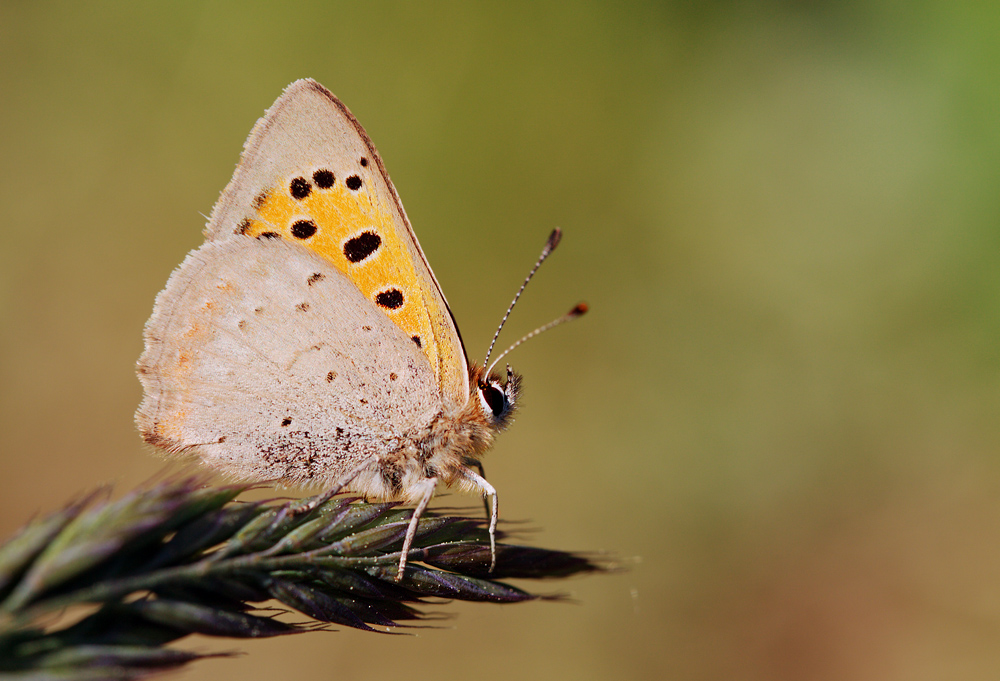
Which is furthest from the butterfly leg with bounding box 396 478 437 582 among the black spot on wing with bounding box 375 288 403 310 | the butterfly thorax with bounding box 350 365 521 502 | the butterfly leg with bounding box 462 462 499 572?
the black spot on wing with bounding box 375 288 403 310

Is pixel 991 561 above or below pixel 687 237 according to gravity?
below

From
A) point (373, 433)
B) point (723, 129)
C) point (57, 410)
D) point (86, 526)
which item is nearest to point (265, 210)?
point (373, 433)

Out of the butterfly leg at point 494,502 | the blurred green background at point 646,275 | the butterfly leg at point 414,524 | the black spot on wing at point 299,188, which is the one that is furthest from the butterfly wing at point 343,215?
the blurred green background at point 646,275

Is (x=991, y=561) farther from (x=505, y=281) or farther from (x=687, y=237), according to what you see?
(x=505, y=281)

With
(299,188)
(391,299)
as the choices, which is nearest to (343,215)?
(299,188)

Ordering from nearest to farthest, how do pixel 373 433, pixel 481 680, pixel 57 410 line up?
pixel 373 433
pixel 481 680
pixel 57 410

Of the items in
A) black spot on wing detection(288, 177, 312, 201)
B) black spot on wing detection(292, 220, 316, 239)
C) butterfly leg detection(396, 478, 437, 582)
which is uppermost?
black spot on wing detection(288, 177, 312, 201)

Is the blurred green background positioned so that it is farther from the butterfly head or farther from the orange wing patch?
the orange wing patch
